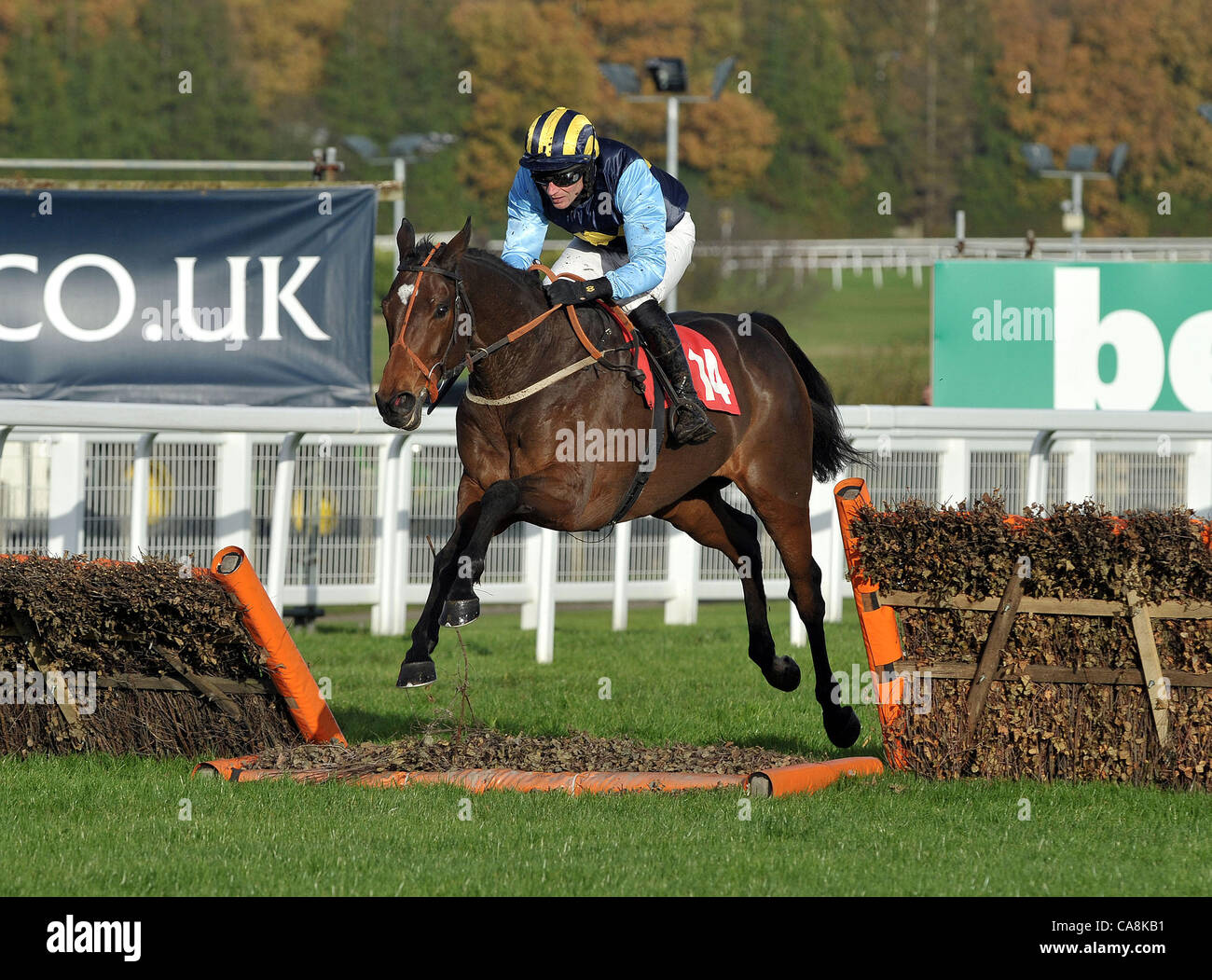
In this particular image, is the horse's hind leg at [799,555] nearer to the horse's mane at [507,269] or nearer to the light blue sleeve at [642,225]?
the light blue sleeve at [642,225]

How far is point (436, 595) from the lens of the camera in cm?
513

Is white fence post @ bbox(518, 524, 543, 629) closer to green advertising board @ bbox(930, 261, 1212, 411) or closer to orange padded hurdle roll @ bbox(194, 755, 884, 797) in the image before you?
green advertising board @ bbox(930, 261, 1212, 411)

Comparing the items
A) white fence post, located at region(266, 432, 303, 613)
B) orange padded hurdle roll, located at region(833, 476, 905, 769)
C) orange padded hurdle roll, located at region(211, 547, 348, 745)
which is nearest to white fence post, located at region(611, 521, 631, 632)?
white fence post, located at region(266, 432, 303, 613)

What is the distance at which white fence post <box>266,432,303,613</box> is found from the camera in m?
8.28

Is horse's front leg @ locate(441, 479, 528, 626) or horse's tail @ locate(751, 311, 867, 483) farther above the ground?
horse's tail @ locate(751, 311, 867, 483)

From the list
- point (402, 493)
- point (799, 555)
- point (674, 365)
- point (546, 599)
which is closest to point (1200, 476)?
point (546, 599)

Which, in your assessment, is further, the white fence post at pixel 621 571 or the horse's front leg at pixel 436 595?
the white fence post at pixel 621 571

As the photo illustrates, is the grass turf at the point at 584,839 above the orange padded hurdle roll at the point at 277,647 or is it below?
below

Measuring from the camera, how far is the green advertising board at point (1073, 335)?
35.6ft

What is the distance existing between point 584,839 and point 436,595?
922mm

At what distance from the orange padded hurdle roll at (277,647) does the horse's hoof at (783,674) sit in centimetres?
160

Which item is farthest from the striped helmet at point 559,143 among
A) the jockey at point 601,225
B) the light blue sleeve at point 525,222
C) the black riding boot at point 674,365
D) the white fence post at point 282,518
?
the white fence post at point 282,518

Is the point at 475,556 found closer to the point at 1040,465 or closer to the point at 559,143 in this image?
the point at 559,143

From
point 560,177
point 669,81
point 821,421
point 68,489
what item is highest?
point 669,81
